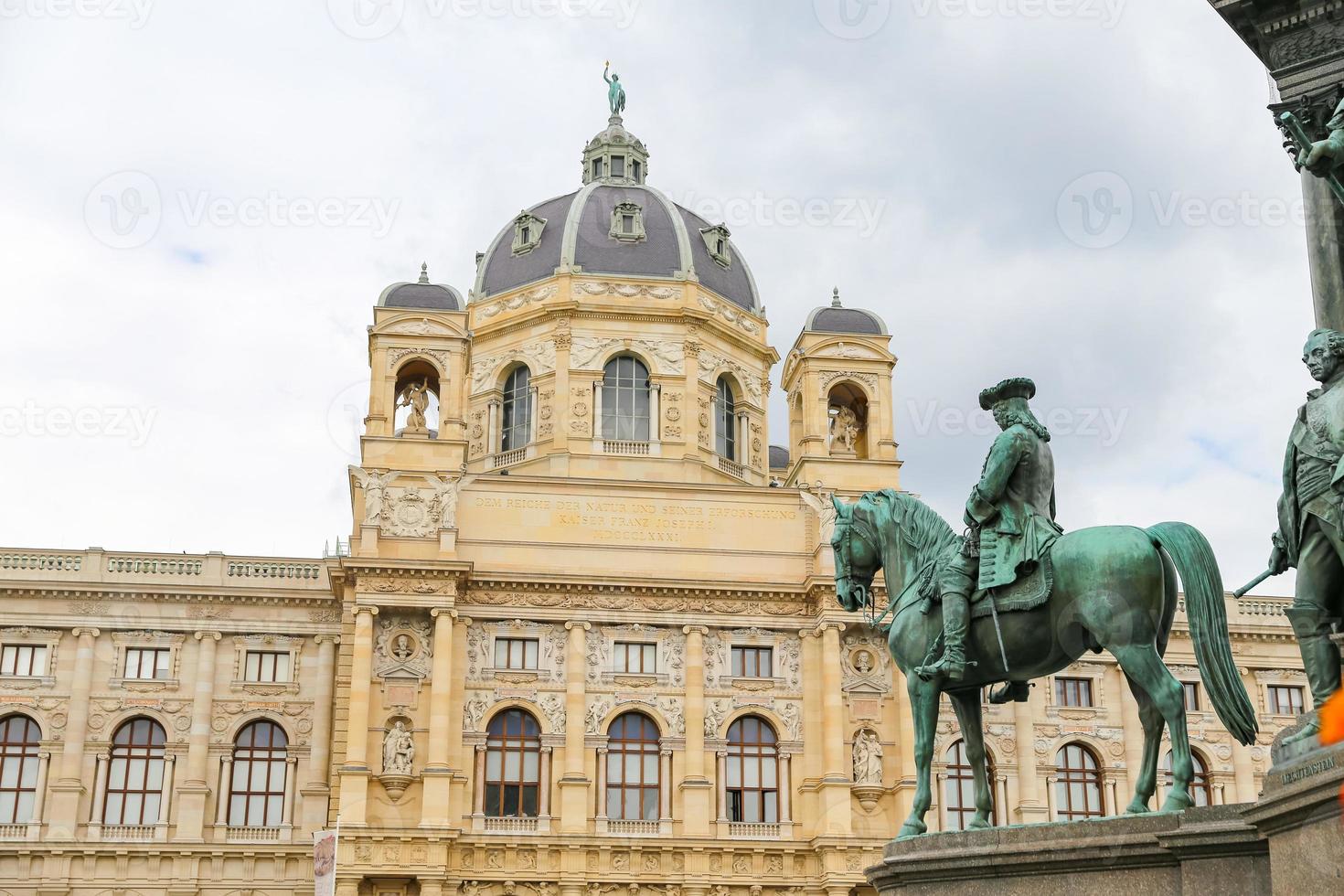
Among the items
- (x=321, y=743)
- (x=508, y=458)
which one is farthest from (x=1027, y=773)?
(x=321, y=743)

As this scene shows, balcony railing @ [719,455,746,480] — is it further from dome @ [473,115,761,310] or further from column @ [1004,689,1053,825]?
column @ [1004,689,1053,825]

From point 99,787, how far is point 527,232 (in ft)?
69.4

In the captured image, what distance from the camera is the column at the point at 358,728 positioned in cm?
3741

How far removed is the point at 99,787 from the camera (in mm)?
40719

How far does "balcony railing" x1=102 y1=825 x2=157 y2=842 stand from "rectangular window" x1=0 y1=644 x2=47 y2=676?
459cm

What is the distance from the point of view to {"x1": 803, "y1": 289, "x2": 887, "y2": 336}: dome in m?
46.2

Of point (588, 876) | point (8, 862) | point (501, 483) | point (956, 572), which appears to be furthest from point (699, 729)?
point (956, 572)

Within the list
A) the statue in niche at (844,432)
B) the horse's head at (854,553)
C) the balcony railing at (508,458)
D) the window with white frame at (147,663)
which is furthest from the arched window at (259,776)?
the horse's head at (854,553)

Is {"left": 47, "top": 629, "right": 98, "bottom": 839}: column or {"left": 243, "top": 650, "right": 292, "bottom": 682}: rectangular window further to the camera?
{"left": 243, "top": 650, "right": 292, "bottom": 682}: rectangular window

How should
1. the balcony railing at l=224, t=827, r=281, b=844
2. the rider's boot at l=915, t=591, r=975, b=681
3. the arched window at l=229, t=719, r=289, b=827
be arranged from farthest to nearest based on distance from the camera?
the arched window at l=229, t=719, r=289, b=827 < the balcony railing at l=224, t=827, r=281, b=844 < the rider's boot at l=915, t=591, r=975, b=681

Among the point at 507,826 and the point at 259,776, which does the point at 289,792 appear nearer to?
the point at 259,776

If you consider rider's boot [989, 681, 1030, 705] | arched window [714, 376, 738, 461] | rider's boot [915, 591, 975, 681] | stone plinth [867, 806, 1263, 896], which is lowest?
stone plinth [867, 806, 1263, 896]

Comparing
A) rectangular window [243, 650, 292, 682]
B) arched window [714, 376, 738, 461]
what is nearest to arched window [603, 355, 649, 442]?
arched window [714, 376, 738, 461]

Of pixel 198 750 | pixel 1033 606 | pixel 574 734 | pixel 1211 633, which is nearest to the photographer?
pixel 1211 633
